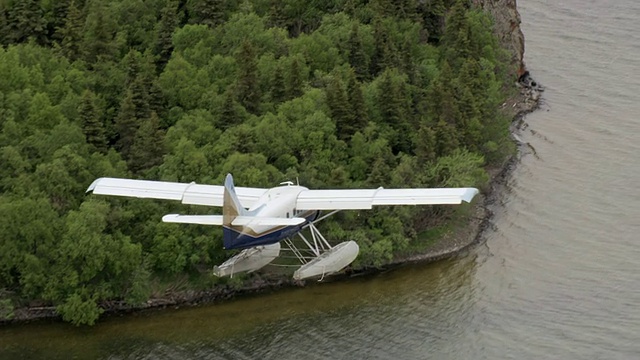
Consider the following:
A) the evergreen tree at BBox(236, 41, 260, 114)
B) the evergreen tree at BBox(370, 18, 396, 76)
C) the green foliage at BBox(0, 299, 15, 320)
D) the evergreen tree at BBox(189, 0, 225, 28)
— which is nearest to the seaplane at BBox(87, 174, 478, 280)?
the green foliage at BBox(0, 299, 15, 320)

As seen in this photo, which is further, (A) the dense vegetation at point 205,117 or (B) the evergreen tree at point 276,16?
(B) the evergreen tree at point 276,16

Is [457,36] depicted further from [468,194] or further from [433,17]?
[468,194]

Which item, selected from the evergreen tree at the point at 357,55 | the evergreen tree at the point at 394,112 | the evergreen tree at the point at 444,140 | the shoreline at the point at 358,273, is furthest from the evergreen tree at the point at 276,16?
the shoreline at the point at 358,273

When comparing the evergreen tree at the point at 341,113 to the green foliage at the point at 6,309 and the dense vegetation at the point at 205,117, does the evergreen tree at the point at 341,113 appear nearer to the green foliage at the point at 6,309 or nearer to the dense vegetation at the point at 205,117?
the dense vegetation at the point at 205,117

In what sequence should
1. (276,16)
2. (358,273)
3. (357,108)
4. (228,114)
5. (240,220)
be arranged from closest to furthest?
(240,220)
(358,273)
(228,114)
(357,108)
(276,16)

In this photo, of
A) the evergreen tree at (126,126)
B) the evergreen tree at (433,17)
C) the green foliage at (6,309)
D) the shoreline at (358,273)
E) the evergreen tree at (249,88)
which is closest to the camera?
the green foliage at (6,309)

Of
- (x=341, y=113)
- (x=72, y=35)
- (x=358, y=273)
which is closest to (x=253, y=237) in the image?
(x=358, y=273)
